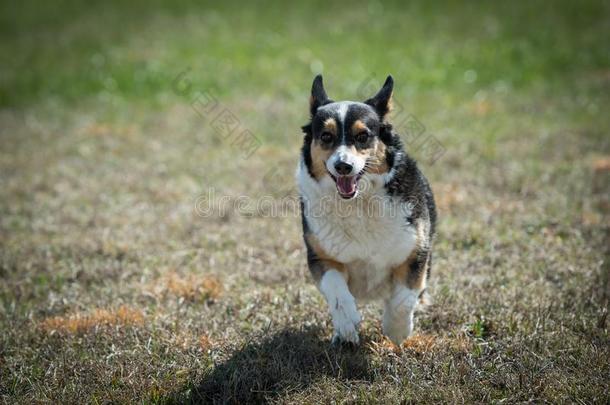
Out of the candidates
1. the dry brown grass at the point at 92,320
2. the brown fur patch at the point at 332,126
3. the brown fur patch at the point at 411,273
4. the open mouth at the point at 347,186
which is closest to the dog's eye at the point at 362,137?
the brown fur patch at the point at 332,126

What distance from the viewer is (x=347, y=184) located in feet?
15.0

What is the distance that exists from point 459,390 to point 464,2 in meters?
16.7

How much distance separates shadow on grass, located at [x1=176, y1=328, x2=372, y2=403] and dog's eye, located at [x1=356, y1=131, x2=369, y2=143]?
1.40m

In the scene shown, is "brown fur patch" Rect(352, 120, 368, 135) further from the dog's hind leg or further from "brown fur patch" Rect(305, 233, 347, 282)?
the dog's hind leg

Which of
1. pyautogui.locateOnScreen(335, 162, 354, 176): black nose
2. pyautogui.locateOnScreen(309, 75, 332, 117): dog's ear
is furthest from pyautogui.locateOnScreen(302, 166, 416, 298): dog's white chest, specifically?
pyautogui.locateOnScreen(309, 75, 332, 117): dog's ear

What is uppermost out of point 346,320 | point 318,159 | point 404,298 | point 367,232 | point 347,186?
point 318,159

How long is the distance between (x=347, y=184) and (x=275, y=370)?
1.28 m

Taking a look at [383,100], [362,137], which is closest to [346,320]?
[362,137]

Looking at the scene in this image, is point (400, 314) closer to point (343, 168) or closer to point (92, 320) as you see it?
point (343, 168)

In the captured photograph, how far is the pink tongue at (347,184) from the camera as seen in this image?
4.57m

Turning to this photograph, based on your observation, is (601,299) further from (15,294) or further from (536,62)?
(536,62)

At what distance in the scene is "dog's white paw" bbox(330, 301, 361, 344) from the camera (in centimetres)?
453

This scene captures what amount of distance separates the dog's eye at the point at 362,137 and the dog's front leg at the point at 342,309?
93 cm

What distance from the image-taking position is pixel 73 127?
505 inches
